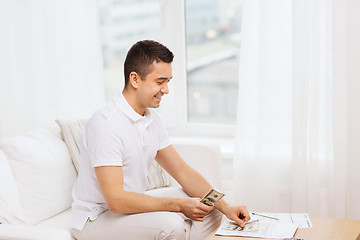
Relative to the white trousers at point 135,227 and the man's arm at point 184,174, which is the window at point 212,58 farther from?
the white trousers at point 135,227

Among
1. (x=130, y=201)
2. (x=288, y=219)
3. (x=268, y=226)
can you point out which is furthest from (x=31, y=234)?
(x=288, y=219)

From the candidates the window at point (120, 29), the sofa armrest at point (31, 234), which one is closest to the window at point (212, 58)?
the window at point (120, 29)

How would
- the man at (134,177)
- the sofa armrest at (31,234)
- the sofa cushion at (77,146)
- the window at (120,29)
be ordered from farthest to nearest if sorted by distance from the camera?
the window at (120,29) → the sofa cushion at (77,146) → the man at (134,177) → the sofa armrest at (31,234)

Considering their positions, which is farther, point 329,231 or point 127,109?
point 127,109

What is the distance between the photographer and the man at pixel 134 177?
6.97ft

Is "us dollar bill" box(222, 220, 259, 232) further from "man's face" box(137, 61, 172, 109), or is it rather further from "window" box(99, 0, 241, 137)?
"window" box(99, 0, 241, 137)

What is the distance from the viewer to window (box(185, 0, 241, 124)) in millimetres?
3465

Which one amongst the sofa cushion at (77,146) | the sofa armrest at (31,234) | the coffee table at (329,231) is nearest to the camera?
the sofa armrest at (31,234)

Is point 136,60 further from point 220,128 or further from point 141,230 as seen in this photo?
point 220,128

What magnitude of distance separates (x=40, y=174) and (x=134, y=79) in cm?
64

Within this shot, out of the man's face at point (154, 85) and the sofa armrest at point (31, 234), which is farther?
the man's face at point (154, 85)

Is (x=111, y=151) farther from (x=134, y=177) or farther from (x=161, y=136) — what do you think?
(x=161, y=136)

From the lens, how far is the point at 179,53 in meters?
3.49

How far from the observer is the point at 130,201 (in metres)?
2.13
